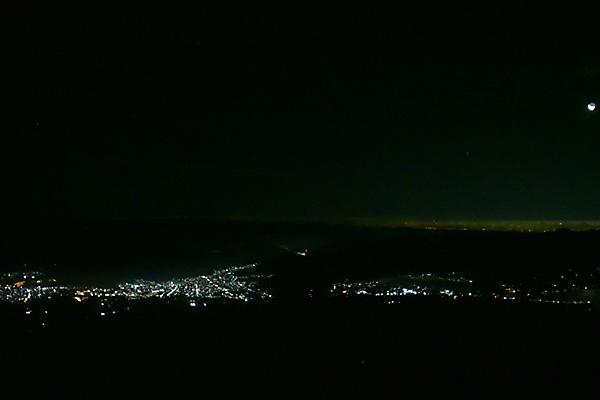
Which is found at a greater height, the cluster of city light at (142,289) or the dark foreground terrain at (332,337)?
the dark foreground terrain at (332,337)

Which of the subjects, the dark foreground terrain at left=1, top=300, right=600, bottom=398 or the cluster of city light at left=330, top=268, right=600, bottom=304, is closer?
the dark foreground terrain at left=1, top=300, right=600, bottom=398

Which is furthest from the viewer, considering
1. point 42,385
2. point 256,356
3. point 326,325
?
point 326,325

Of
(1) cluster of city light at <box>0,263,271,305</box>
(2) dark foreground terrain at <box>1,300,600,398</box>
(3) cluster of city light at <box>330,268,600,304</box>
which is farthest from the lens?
(1) cluster of city light at <box>0,263,271,305</box>

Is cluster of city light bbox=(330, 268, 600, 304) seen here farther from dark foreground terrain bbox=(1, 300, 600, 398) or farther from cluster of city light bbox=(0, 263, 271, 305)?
cluster of city light bbox=(0, 263, 271, 305)

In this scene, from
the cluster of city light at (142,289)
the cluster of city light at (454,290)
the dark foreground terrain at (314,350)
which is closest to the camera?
the dark foreground terrain at (314,350)

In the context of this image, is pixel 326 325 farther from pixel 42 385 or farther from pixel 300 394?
pixel 42 385

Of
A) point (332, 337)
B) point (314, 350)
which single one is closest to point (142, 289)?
point (332, 337)

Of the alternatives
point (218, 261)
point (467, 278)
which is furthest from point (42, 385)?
point (218, 261)

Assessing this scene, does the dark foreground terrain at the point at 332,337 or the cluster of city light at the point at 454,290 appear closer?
the dark foreground terrain at the point at 332,337

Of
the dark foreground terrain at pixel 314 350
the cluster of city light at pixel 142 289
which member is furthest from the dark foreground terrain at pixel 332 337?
the cluster of city light at pixel 142 289

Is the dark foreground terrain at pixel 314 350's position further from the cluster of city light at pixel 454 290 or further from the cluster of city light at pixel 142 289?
the cluster of city light at pixel 142 289

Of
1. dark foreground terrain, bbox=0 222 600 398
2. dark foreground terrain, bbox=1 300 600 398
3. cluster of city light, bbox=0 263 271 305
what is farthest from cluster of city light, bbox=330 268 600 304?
cluster of city light, bbox=0 263 271 305
